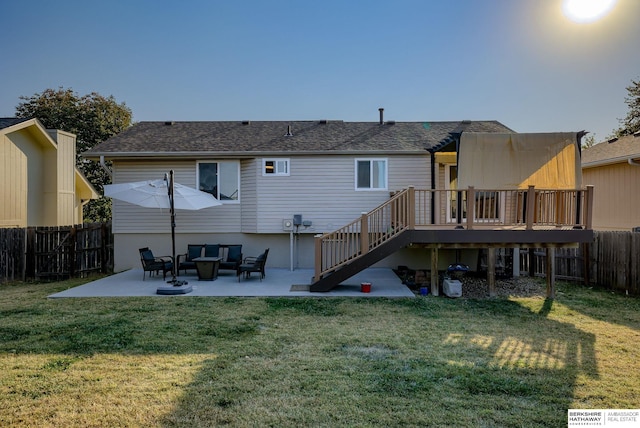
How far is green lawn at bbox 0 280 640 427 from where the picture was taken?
11.5ft

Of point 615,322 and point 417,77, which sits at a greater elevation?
point 417,77

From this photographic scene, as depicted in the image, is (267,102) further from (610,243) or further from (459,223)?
(610,243)

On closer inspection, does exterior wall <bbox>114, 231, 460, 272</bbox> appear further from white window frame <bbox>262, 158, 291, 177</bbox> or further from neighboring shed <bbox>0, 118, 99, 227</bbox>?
neighboring shed <bbox>0, 118, 99, 227</bbox>

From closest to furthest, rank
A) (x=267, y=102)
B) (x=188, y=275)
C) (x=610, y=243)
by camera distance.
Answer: (x=610, y=243)
(x=188, y=275)
(x=267, y=102)

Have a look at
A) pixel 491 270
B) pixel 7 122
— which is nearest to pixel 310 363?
pixel 491 270

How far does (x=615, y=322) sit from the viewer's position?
6863mm

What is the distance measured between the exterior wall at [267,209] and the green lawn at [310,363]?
14.6ft

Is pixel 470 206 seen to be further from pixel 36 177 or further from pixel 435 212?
pixel 36 177

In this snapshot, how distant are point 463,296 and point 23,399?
830 cm

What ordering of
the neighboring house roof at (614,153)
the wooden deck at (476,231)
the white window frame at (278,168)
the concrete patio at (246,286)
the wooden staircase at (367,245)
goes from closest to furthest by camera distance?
the wooden deck at (476,231)
the wooden staircase at (367,245)
the concrete patio at (246,286)
the white window frame at (278,168)
the neighboring house roof at (614,153)

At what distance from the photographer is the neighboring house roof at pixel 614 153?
12.6 meters

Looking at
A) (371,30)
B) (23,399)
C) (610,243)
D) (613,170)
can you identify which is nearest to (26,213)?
(23,399)

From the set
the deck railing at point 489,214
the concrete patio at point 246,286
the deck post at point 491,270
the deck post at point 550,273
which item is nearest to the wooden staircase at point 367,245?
the deck railing at point 489,214

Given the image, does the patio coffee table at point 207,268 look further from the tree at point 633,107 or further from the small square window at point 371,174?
the tree at point 633,107
